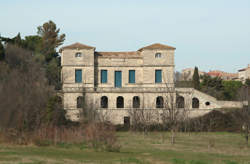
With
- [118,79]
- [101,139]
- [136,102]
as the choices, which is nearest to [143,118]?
[136,102]

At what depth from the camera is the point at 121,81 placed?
65250mm

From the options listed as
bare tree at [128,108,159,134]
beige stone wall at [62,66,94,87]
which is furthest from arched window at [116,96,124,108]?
bare tree at [128,108,159,134]

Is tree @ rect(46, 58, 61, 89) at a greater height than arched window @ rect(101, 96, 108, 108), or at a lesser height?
greater

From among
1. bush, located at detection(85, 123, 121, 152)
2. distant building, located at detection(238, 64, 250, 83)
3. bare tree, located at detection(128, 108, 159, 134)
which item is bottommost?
bush, located at detection(85, 123, 121, 152)

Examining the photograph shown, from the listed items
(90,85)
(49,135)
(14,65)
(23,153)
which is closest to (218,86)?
(90,85)

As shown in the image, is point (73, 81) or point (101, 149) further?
point (73, 81)

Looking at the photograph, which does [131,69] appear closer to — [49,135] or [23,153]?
[49,135]

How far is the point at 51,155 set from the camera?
2298 centimetres

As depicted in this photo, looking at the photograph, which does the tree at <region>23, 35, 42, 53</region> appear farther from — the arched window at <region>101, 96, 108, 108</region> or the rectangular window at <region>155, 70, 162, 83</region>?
the rectangular window at <region>155, 70, 162, 83</region>

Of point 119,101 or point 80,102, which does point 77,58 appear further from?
point 119,101

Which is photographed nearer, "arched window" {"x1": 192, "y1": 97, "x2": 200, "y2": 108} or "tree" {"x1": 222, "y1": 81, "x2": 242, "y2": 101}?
"arched window" {"x1": 192, "y1": 97, "x2": 200, "y2": 108}

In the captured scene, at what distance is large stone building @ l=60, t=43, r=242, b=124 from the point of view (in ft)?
205

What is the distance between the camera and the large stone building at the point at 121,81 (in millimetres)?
62562

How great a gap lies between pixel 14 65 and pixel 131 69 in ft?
52.4
